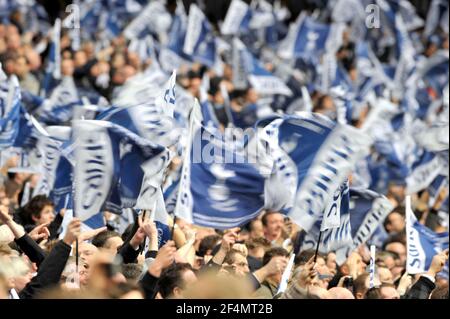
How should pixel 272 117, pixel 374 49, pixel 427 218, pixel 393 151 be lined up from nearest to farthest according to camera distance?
pixel 272 117 < pixel 427 218 < pixel 393 151 < pixel 374 49

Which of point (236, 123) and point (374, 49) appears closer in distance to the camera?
point (236, 123)

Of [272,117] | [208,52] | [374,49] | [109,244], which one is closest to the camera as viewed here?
[109,244]

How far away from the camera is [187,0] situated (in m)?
28.9

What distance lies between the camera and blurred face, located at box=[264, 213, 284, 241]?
40.1 feet

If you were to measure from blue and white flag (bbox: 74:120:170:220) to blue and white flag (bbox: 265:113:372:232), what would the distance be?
4.56 ft

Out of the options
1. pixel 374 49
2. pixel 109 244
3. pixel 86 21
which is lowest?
pixel 374 49

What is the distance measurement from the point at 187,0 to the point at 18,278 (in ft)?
70.4

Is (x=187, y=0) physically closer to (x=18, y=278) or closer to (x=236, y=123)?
(x=236, y=123)

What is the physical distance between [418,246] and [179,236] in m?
2.00

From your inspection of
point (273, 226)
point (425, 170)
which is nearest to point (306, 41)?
point (425, 170)

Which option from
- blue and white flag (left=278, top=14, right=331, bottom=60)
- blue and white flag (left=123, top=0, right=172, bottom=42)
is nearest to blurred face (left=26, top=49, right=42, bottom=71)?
blue and white flag (left=123, top=0, right=172, bottom=42)

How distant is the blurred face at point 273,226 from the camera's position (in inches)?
481

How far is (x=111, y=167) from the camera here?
978cm

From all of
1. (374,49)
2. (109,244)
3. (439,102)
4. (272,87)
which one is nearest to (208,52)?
(272,87)
